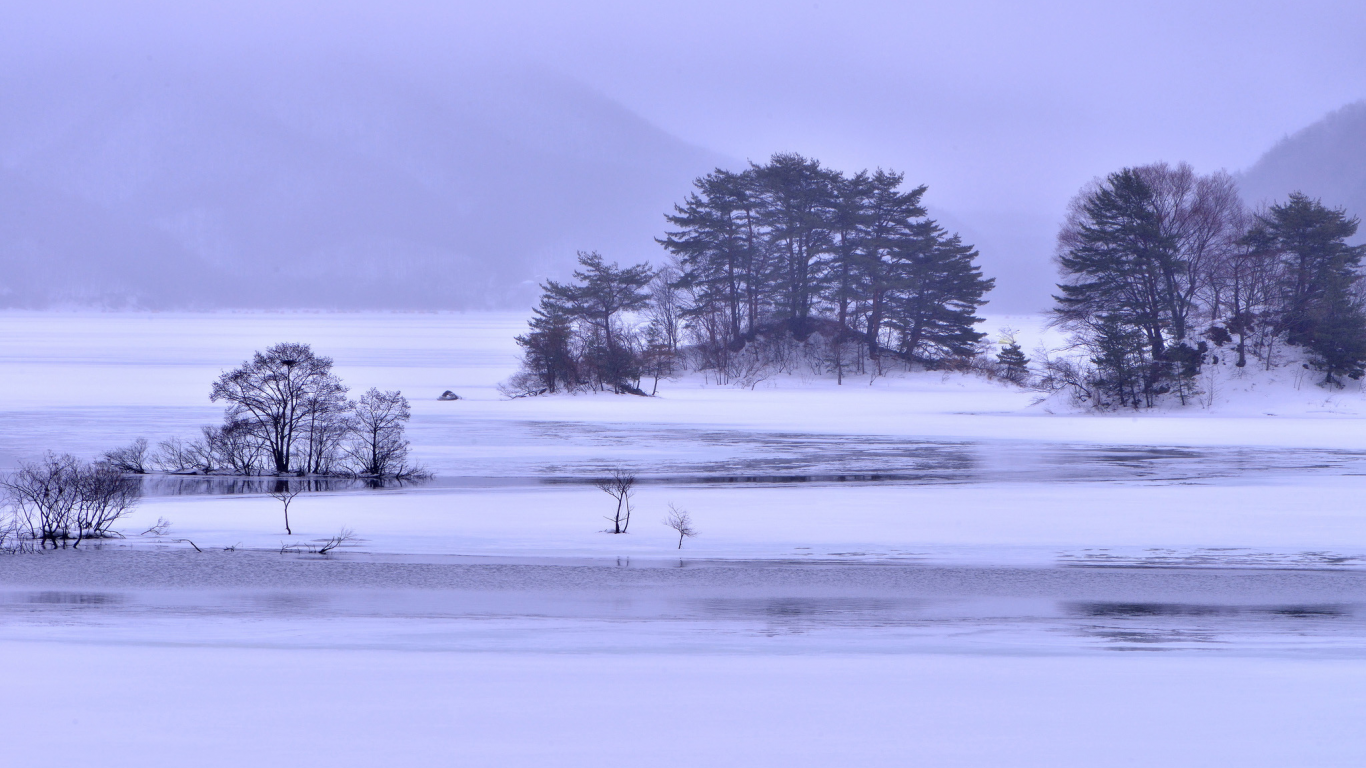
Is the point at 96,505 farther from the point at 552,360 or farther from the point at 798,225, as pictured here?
the point at 798,225

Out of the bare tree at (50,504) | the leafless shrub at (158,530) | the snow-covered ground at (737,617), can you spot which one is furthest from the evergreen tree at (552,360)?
the leafless shrub at (158,530)

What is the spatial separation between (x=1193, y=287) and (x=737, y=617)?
4605cm

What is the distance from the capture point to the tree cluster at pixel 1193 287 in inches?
1938

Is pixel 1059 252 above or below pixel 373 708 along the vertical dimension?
above

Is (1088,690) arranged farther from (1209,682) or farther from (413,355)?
(413,355)

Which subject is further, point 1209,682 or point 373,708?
point 1209,682

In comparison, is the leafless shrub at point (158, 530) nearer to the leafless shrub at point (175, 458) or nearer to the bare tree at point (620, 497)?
the bare tree at point (620, 497)

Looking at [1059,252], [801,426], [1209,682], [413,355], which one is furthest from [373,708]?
[413,355]

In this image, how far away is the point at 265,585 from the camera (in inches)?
643

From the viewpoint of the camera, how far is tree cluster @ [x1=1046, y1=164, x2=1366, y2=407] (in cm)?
4922

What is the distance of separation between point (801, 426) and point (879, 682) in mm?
31315

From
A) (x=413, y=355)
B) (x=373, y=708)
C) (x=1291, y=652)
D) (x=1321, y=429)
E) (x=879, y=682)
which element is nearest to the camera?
(x=373, y=708)

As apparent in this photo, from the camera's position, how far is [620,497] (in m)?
20.3

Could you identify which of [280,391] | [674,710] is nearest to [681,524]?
[674,710]
